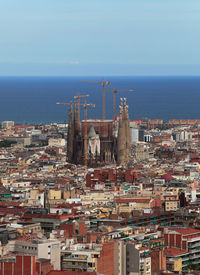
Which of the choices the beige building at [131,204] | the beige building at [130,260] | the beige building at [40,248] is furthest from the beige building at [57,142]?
the beige building at [130,260]

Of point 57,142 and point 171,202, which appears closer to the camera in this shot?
point 171,202

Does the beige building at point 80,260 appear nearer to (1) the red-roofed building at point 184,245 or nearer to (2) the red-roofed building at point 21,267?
(2) the red-roofed building at point 21,267

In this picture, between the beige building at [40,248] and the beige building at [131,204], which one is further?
the beige building at [131,204]

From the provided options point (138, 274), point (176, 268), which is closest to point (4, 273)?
point (138, 274)

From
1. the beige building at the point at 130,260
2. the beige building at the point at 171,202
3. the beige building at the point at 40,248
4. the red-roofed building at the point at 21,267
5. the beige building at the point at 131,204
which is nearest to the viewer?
the red-roofed building at the point at 21,267

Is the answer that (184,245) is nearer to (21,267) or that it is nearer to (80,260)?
(80,260)

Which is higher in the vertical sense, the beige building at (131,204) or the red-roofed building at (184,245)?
the red-roofed building at (184,245)

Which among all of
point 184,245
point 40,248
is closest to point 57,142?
point 184,245

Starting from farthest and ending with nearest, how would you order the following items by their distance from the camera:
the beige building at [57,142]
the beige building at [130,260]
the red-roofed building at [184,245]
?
the beige building at [57,142] < the red-roofed building at [184,245] < the beige building at [130,260]

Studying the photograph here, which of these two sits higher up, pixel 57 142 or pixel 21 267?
pixel 21 267

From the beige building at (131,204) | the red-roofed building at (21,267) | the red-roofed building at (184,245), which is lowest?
the beige building at (131,204)

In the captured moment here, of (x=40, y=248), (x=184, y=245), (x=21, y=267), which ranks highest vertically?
(x=21, y=267)

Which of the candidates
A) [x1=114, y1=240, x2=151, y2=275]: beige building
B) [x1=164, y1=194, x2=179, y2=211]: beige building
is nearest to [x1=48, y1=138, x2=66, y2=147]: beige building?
[x1=164, y1=194, x2=179, y2=211]: beige building
